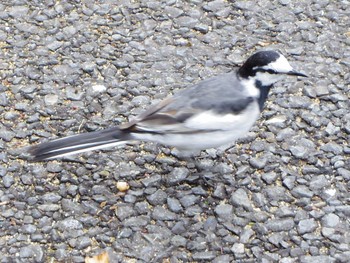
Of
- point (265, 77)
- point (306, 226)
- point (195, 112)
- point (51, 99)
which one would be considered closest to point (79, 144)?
point (195, 112)

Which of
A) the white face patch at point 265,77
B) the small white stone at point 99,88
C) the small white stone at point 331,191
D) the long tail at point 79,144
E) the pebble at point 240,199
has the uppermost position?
the white face patch at point 265,77

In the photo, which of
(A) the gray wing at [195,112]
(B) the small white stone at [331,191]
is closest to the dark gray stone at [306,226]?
(B) the small white stone at [331,191]

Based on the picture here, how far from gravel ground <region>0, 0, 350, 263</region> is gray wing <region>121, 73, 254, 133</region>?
50 centimetres

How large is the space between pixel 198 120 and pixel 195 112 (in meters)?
0.06

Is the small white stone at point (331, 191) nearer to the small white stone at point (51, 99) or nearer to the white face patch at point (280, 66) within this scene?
the white face patch at point (280, 66)

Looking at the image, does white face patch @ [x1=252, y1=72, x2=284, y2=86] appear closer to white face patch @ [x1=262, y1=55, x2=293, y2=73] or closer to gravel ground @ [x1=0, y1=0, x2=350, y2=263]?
white face patch @ [x1=262, y1=55, x2=293, y2=73]

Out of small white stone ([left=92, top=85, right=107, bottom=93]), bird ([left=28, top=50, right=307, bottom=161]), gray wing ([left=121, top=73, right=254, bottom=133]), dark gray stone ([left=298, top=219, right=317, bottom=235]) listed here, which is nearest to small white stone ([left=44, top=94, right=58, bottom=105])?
small white stone ([left=92, top=85, right=107, bottom=93])

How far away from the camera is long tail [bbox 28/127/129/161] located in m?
4.71

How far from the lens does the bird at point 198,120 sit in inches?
186

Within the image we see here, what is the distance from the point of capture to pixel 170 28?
6.46 m

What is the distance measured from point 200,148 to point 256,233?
65cm

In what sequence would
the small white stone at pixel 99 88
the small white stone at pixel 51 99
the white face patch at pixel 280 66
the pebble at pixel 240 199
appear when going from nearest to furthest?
the white face patch at pixel 280 66, the pebble at pixel 240 199, the small white stone at pixel 51 99, the small white stone at pixel 99 88

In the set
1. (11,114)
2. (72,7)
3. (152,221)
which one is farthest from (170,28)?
(152,221)

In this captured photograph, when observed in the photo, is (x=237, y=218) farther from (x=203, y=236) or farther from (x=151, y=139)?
(x=151, y=139)
